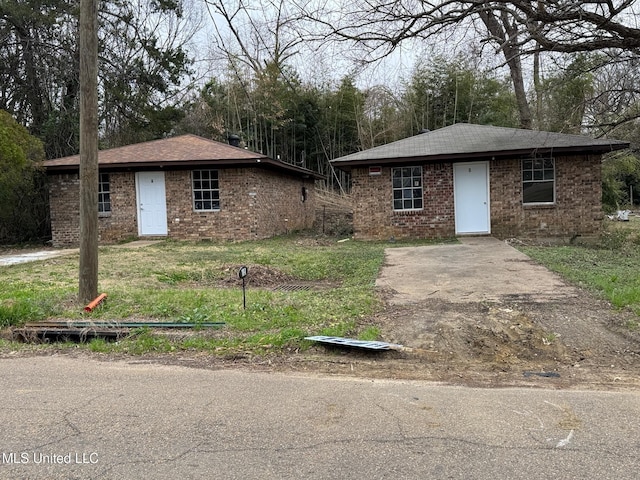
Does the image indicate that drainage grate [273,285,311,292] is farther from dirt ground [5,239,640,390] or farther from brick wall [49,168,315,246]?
brick wall [49,168,315,246]

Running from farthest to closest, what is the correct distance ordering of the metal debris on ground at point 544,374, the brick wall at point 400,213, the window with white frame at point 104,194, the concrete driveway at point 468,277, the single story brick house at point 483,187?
the window with white frame at point 104,194
the brick wall at point 400,213
the single story brick house at point 483,187
the concrete driveway at point 468,277
the metal debris on ground at point 544,374

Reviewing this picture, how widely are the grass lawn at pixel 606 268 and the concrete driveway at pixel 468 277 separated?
1.04 ft

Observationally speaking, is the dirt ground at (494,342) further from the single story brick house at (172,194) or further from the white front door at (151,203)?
the white front door at (151,203)

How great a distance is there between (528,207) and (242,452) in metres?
14.5

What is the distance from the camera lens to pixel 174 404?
3912 mm

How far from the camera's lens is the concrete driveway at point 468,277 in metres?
7.23

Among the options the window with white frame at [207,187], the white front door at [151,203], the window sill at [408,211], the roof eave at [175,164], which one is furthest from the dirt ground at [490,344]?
the white front door at [151,203]

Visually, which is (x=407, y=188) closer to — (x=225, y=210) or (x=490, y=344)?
(x=225, y=210)

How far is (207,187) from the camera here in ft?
57.6

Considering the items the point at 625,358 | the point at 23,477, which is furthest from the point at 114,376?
the point at 625,358

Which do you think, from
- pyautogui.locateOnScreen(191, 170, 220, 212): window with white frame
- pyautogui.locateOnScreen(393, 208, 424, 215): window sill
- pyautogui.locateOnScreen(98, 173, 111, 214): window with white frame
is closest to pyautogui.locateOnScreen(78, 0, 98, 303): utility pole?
pyautogui.locateOnScreen(191, 170, 220, 212): window with white frame

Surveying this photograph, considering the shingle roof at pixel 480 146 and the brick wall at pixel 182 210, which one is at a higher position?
the shingle roof at pixel 480 146

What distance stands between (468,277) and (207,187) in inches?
442

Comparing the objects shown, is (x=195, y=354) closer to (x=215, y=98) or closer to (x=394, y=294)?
(x=394, y=294)
